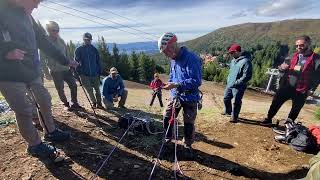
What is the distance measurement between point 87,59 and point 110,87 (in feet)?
6.52

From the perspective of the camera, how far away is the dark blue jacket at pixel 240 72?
388 inches

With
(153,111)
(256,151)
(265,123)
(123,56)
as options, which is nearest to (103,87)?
(153,111)

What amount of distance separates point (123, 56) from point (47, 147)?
75.8 m

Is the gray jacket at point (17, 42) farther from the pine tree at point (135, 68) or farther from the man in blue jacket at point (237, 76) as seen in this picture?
the pine tree at point (135, 68)

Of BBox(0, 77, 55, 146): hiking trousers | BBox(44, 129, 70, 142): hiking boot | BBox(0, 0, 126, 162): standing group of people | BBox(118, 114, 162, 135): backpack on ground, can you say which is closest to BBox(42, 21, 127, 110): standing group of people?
BBox(118, 114, 162, 135): backpack on ground

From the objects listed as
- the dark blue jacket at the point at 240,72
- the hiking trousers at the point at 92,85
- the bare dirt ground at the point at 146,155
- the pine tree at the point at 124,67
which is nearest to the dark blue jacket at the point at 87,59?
the hiking trousers at the point at 92,85

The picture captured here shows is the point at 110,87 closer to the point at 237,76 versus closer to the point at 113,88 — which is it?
the point at 113,88

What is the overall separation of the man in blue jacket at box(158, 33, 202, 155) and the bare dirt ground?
0.90 m

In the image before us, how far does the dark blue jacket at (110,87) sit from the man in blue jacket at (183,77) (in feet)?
18.4

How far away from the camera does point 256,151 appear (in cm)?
770

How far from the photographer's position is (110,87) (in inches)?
491

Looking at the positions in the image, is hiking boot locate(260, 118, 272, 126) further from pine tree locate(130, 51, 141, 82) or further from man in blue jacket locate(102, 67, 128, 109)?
pine tree locate(130, 51, 141, 82)

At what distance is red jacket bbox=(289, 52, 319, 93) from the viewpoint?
28.9ft

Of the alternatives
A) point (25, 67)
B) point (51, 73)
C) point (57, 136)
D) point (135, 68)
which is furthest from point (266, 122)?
point (135, 68)
